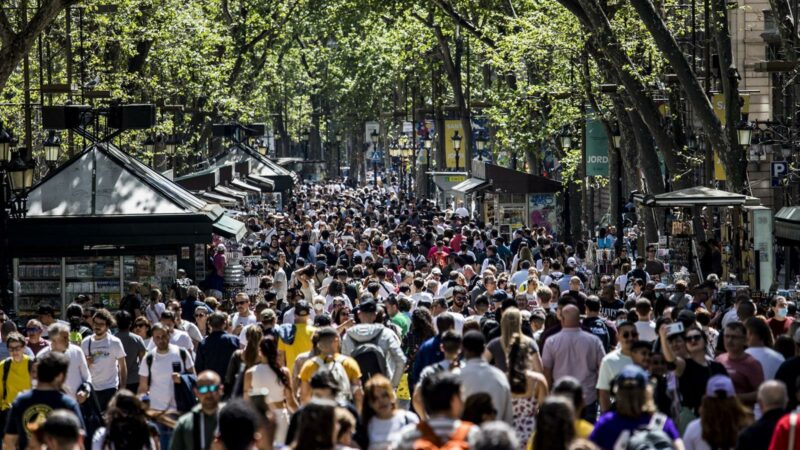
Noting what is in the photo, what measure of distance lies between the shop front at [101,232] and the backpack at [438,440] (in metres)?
16.4

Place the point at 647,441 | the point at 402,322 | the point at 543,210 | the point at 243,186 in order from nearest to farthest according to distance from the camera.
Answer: the point at 647,441 → the point at 402,322 → the point at 543,210 → the point at 243,186

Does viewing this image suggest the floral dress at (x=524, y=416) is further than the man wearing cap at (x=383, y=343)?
No

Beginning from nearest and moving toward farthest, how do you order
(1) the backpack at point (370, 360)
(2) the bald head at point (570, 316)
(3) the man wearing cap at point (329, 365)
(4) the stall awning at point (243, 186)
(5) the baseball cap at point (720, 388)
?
(5) the baseball cap at point (720, 388)
(3) the man wearing cap at point (329, 365)
(2) the bald head at point (570, 316)
(1) the backpack at point (370, 360)
(4) the stall awning at point (243, 186)

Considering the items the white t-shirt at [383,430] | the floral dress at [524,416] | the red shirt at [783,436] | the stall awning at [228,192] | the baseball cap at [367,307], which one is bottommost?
the floral dress at [524,416]

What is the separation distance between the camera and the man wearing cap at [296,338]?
1457 cm

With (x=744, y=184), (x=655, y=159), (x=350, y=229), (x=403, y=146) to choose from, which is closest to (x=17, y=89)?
(x=350, y=229)

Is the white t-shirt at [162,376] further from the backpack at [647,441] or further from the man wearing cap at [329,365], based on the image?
the backpack at [647,441]

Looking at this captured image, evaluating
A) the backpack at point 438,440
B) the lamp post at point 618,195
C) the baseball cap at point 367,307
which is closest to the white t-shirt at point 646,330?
the baseball cap at point 367,307

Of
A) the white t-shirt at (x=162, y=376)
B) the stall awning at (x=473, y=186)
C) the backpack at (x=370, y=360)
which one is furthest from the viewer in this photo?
the stall awning at (x=473, y=186)

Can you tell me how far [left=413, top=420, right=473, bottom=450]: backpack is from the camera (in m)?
8.14

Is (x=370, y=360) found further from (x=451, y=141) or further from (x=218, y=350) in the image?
(x=451, y=141)

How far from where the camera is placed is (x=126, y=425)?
965cm

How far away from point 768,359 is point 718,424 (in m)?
2.95

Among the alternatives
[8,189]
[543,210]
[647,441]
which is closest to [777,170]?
[543,210]
